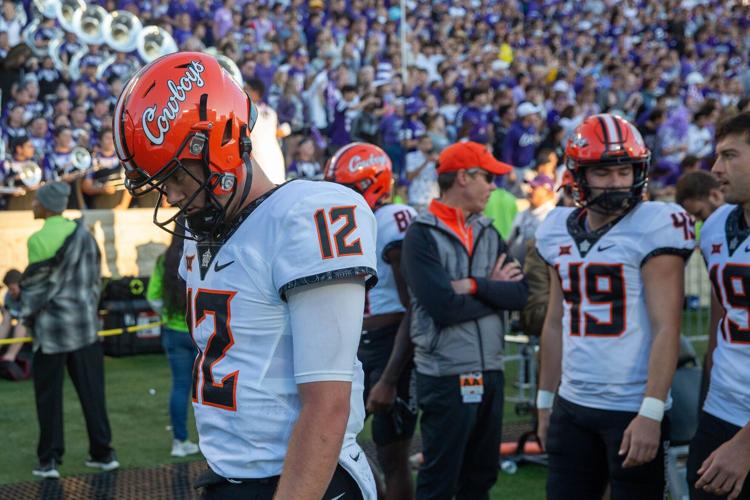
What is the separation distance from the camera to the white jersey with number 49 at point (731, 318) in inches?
118

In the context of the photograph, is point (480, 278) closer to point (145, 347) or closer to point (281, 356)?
point (281, 356)

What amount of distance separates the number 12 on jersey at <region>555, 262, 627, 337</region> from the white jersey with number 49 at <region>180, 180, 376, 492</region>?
158 centimetres

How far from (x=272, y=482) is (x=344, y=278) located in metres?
0.51

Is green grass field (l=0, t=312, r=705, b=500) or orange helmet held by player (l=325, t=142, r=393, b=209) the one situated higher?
orange helmet held by player (l=325, t=142, r=393, b=209)

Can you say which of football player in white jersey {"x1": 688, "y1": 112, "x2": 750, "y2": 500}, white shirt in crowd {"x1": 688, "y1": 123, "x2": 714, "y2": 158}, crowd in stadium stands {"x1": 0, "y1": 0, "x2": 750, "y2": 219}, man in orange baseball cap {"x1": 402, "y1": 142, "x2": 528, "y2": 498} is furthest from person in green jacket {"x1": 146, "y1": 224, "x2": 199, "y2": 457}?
white shirt in crowd {"x1": 688, "y1": 123, "x2": 714, "y2": 158}

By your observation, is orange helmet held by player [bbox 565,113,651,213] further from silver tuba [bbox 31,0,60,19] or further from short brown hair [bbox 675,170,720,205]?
silver tuba [bbox 31,0,60,19]

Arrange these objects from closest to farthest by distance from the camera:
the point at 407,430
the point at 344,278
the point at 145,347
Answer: the point at 344,278, the point at 407,430, the point at 145,347

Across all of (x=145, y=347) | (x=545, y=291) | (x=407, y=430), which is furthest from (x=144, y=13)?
(x=407, y=430)

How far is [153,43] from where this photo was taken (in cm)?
1477

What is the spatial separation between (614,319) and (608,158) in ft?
2.00

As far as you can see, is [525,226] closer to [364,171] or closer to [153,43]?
[364,171]

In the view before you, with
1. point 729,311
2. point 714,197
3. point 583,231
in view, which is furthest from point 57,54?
point 729,311

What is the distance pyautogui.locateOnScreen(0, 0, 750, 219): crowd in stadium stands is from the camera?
1266 centimetres

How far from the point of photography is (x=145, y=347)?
9.84 metres
